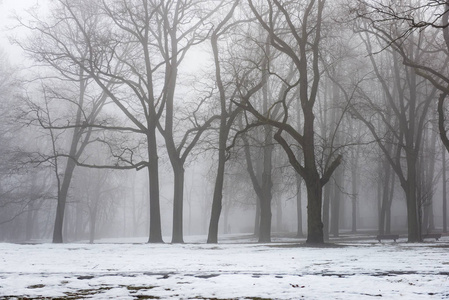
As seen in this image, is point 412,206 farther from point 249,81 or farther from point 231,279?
point 231,279

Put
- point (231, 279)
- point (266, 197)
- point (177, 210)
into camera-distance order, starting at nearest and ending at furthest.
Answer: point (231, 279) < point (177, 210) < point (266, 197)

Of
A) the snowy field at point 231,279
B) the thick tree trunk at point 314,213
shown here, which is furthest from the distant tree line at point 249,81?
the snowy field at point 231,279

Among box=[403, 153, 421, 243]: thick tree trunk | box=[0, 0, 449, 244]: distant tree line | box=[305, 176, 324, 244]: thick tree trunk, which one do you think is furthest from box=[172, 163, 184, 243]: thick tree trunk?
box=[403, 153, 421, 243]: thick tree trunk

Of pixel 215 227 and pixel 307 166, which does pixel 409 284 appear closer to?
pixel 307 166

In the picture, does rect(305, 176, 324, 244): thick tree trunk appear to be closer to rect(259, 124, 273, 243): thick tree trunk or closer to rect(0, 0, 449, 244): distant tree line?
rect(0, 0, 449, 244): distant tree line

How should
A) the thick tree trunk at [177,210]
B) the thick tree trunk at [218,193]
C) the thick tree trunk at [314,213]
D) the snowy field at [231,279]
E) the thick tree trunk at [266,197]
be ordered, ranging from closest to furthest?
the snowy field at [231,279] → the thick tree trunk at [314,213] → the thick tree trunk at [218,193] → the thick tree trunk at [177,210] → the thick tree trunk at [266,197]

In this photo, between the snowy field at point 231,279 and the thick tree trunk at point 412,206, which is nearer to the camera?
the snowy field at point 231,279

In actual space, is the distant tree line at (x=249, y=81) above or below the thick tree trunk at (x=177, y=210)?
above

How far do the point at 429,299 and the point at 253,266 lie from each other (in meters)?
4.35

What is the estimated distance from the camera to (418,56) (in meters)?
24.0

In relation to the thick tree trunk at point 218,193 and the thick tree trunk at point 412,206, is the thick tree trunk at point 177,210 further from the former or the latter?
the thick tree trunk at point 412,206

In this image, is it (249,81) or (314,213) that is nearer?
(314,213)

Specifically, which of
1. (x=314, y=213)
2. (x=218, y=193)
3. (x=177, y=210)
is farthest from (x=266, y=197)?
(x=314, y=213)

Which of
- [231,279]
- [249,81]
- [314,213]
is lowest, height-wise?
[231,279]
